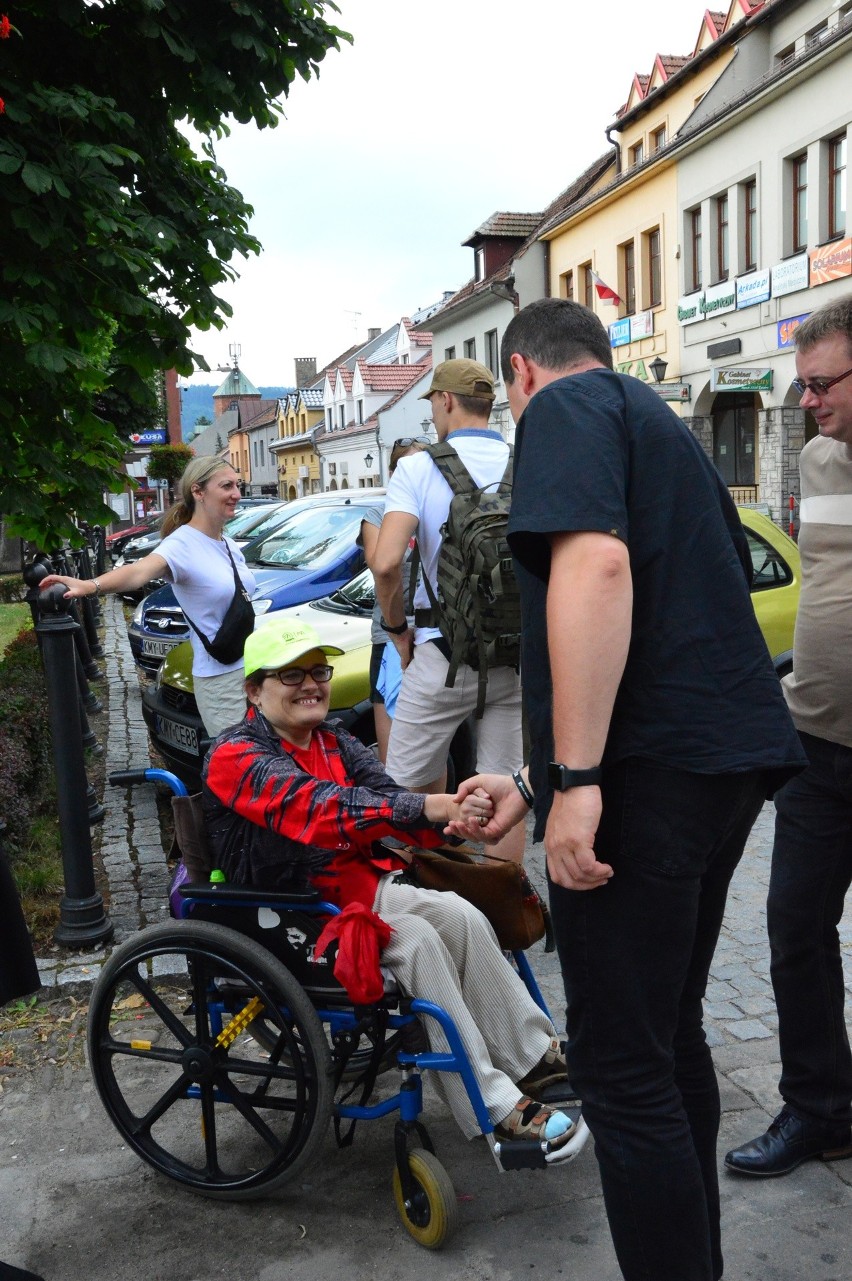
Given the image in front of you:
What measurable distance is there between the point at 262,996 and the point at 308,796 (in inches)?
18.7

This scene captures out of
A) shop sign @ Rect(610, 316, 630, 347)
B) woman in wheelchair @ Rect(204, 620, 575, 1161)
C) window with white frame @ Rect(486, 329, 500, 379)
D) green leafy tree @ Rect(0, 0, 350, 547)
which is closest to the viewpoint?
woman in wheelchair @ Rect(204, 620, 575, 1161)

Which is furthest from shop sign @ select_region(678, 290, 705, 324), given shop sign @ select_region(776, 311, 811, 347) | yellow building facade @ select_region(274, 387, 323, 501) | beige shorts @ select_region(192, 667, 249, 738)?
yellow building facade @ select_region(274, 387, 323, 501)

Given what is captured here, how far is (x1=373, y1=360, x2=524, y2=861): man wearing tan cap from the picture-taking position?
423cm

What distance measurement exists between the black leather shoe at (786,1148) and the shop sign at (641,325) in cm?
2690

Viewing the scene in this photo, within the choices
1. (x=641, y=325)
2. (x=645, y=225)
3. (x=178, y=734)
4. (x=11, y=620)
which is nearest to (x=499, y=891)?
(x=178, y=734)

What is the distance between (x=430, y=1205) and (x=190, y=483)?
136 inches

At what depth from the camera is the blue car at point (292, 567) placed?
29.5 feet

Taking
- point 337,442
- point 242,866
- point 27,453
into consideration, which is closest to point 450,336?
point 337,442

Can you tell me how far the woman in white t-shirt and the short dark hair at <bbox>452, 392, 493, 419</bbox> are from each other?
1.33 meters

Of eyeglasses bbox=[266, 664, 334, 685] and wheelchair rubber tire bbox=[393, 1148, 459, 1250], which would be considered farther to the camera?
eyeglasses bbox=[266, 664, 334, 685]

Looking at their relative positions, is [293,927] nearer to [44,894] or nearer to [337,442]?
[44,894]

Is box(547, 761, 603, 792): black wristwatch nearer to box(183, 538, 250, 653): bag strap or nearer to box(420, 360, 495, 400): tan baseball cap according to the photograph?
box(420, 360, 495, 400): tan baseball cap

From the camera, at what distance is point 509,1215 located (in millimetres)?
2863

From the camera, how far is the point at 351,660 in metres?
6.31
